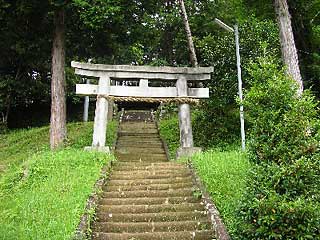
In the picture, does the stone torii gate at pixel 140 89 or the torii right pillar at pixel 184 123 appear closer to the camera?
the stone torii gate at pixel 140 89

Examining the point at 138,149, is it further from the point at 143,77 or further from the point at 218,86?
the point at 218,86

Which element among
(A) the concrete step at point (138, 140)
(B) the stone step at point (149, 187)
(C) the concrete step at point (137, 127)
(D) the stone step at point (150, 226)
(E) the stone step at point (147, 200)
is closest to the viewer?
(D) the stone step at point (150, 226)

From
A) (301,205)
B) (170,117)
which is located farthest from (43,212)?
(170,117)

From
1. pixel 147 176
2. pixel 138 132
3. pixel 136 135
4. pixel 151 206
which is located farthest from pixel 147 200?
pixel 138 132

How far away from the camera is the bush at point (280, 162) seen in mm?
6414

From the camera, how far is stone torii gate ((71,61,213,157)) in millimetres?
15359

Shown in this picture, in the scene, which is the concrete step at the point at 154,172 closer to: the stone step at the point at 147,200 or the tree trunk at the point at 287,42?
the stone step at the point at 147,200

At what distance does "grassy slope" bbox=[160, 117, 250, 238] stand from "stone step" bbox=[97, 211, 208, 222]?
545 mm

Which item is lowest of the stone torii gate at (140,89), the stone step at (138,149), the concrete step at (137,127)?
the stone step at (138,149)

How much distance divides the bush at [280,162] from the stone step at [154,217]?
2.50 metres

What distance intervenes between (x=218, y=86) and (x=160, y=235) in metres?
10.1

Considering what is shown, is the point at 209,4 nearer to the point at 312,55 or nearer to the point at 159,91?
the point at 312,55

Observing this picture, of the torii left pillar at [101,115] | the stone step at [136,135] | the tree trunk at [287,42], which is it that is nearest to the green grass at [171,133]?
the stone step at [136,135]

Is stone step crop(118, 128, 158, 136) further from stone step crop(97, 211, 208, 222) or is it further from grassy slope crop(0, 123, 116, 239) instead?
stone step crop(97, 211, 208, 222)
